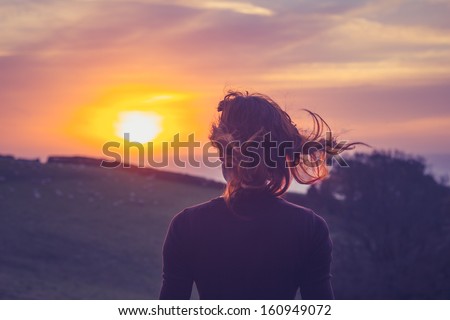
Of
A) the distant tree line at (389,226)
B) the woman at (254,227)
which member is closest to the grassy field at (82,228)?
the distant tree line at (389,226)

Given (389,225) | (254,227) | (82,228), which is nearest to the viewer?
(254,227)

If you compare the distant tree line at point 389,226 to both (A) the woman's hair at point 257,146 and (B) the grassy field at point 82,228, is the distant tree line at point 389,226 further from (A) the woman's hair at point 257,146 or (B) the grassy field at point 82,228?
(A) the woman's hair at point 257,146

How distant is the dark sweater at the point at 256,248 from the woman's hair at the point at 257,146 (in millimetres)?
98

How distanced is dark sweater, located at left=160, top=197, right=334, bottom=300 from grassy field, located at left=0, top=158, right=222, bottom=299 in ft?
64.7

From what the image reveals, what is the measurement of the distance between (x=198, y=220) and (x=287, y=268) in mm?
479

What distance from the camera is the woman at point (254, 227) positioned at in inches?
149

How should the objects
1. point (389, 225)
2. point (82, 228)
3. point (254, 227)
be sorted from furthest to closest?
point (82, 228) < point (389, 225) < point (254, 227)

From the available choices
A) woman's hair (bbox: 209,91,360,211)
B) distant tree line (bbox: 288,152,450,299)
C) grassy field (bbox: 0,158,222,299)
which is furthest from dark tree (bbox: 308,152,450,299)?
woman's hair (bbox: 209,91,360,211)

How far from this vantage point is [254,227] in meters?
3.78

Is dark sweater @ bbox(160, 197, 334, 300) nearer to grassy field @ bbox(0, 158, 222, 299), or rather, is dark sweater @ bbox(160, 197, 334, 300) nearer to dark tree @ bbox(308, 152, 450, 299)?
grassy field @ bbox(0, 158, 222, 299)

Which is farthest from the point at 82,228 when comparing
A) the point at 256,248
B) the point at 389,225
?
the point at 256,248

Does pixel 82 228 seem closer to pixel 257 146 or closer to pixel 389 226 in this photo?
pixel 389 226

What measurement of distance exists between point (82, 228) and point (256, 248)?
106 feet
